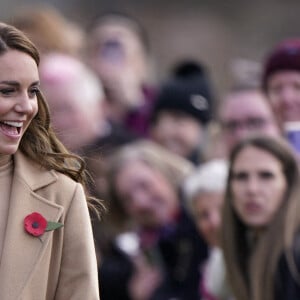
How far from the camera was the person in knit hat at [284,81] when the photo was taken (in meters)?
9.92

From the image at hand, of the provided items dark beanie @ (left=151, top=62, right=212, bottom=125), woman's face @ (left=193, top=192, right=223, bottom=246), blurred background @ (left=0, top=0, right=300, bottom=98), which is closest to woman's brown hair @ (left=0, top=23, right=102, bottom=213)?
woman's face @ (left=193, top=192, right=223, bottom=246)

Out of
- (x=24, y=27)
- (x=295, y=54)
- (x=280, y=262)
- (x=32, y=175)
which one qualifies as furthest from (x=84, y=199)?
(x=24, y=27)

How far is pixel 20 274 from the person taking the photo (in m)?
6.54

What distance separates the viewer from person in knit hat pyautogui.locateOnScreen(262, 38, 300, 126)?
9.92 metres

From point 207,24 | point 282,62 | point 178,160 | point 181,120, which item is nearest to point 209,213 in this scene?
point 282,62

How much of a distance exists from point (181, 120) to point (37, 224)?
5.35m

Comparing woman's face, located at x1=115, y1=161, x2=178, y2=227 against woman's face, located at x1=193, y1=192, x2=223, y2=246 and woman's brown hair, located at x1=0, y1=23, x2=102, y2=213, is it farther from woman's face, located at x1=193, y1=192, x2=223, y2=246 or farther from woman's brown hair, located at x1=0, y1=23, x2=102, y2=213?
woman's brown hair, located at x1=0, y1=23, x2=102, y2=213

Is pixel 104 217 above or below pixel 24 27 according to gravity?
below

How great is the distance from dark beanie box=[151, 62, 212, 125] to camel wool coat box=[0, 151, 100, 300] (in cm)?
521

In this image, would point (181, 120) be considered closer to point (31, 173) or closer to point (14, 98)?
point (31, 173)

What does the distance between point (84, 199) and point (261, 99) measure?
14.3 ft

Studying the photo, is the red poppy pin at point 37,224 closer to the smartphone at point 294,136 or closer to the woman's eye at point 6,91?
the woman's eye at point 6,91

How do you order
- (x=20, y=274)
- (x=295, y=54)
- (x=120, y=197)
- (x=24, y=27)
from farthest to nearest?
1. (x=24, y=27)
2. (x=120, y=197)
3. (x=295, y=54)
4. (x=20, y=274)

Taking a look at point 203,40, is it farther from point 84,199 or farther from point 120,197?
point 84,199
